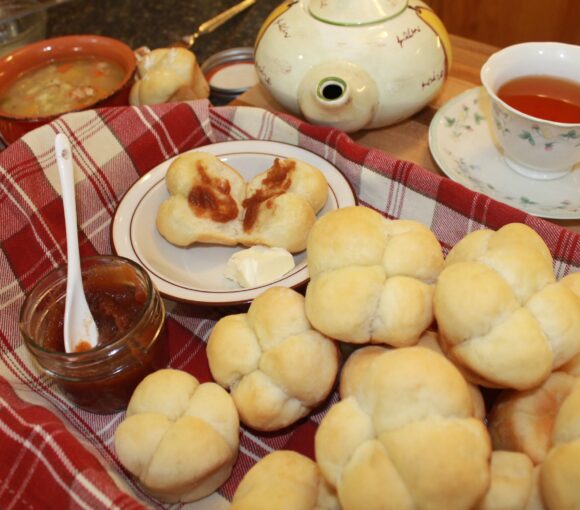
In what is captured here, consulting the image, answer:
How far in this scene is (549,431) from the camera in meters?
0.58

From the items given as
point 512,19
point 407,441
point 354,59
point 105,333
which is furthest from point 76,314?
point 512,19

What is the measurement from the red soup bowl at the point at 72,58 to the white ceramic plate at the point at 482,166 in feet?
2.16

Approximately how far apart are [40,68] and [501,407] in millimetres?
1246

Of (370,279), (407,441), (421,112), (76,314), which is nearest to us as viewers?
(407,441)

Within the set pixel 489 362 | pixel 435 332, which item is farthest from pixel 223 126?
pixel 489 362

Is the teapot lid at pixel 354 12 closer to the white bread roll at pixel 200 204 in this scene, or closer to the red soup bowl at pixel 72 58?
the white bread roll at pixel 200 204

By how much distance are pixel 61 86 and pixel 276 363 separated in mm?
986

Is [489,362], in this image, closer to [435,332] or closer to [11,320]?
[435,332]

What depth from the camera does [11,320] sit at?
2.81 feet

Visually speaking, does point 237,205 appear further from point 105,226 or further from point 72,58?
point 72,58

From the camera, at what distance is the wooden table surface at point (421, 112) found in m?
1.10

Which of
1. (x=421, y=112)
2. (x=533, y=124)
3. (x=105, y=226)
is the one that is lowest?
(x=105, y=226)

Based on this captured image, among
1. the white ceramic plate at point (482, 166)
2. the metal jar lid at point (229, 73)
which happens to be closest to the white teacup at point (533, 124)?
the white ceramic plate at point (482, 166)

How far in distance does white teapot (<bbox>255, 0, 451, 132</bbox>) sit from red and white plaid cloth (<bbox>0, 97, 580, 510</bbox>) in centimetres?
6
